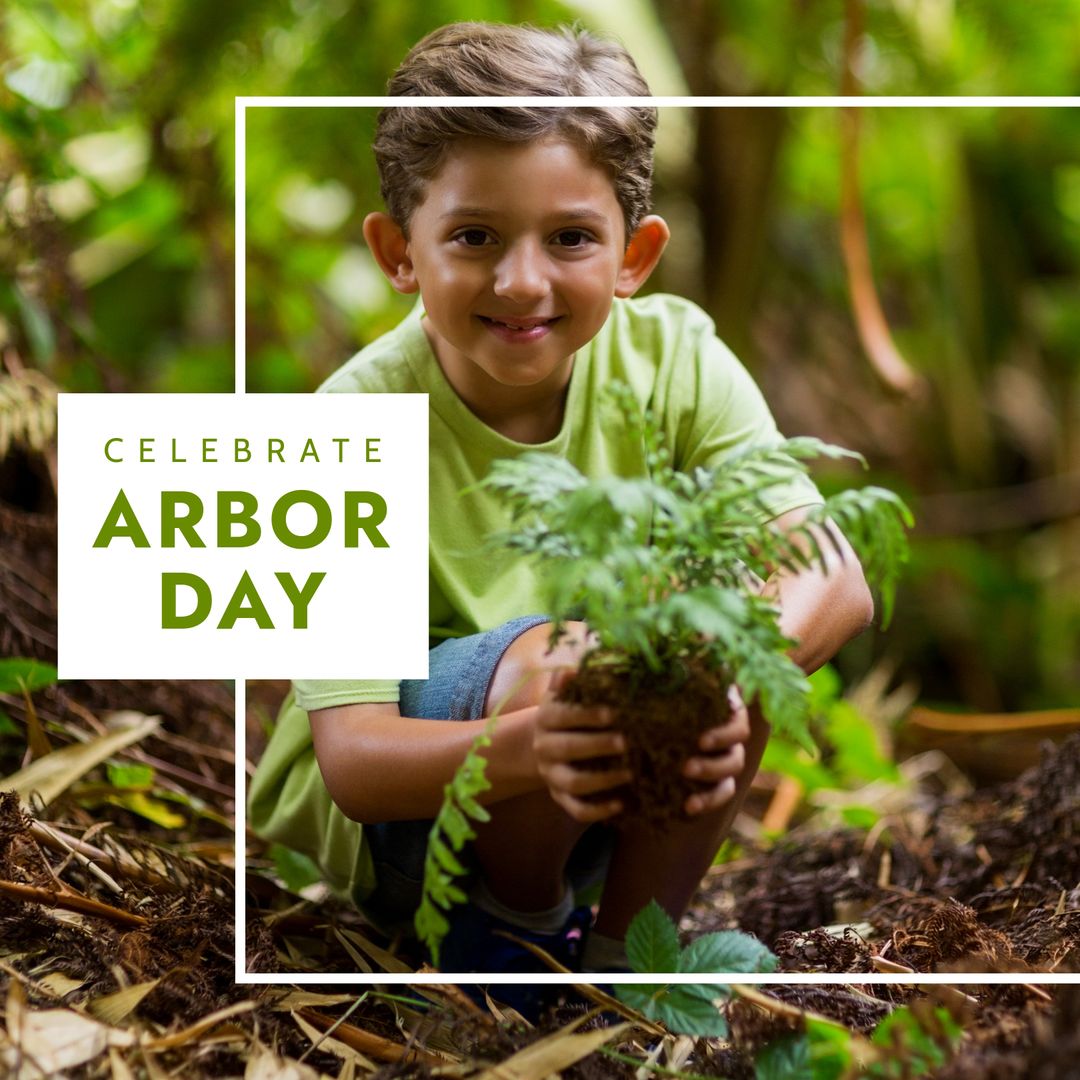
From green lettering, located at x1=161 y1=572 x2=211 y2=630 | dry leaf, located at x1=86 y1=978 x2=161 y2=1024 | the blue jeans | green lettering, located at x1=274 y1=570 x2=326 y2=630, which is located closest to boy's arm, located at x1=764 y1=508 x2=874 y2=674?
the blue jeans

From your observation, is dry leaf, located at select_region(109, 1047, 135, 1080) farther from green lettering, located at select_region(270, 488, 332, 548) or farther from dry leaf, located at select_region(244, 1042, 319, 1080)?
green lettering, located at select_region(270, 488, 332, 548)

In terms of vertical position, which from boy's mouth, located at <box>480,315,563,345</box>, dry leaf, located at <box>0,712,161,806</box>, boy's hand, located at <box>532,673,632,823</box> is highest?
boy's mouth, located at <box>480,315,563,345</box>

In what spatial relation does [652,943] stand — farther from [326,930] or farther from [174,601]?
[174,601]

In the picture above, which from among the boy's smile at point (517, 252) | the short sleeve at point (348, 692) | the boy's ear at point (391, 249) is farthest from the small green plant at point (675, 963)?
the boy's ear at point (391, 249)

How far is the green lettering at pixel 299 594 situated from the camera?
122 cm

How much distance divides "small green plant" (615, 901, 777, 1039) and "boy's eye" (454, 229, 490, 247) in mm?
630

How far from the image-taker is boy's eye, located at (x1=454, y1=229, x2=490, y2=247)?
3.77ft

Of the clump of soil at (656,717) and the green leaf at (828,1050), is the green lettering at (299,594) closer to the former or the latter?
the clump of soil at (656,717)

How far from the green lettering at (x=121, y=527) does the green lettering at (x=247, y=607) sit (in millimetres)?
112

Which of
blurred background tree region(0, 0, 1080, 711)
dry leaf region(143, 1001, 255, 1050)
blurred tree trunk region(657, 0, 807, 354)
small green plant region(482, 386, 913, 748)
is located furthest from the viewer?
blurred tree trunk region(657, 0, 807, 354)

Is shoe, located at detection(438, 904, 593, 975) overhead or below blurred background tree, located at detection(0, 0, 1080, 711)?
below

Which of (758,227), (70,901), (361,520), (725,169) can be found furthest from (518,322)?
(725,169)

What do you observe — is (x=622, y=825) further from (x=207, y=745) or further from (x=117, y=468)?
(x=207, y=745)

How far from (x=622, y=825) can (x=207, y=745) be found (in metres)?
0.96
